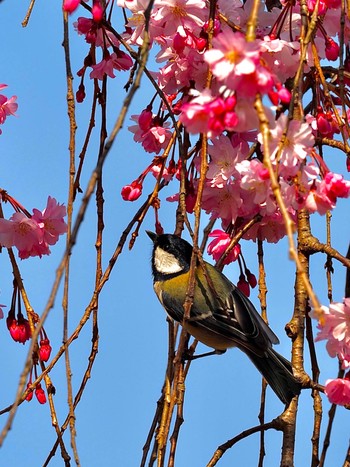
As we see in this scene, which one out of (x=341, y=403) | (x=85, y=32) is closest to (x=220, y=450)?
(x=341, y=403)

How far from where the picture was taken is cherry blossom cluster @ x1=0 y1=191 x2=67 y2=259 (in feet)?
8.95

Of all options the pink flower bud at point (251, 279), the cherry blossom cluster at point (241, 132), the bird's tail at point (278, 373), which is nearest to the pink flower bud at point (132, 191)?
the cherry blossom cluster at point (241, 132)

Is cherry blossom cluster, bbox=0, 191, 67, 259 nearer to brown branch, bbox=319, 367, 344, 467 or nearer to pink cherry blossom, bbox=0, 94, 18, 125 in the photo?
pink cherry blossom, bbox=0, 94, 18, 125

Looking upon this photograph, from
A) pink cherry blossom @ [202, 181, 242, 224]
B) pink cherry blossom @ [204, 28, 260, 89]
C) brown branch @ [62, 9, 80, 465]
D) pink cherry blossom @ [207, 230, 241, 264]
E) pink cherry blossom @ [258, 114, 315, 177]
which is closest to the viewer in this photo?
pink cherry blossom @ [204, 28, 260, 89]

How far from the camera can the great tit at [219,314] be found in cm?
294

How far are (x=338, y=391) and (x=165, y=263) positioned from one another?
1.41 meters

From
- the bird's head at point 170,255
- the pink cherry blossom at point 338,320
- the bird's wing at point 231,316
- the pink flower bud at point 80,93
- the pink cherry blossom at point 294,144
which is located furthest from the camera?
the bird's head at point 170,255

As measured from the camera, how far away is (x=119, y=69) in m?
2.87

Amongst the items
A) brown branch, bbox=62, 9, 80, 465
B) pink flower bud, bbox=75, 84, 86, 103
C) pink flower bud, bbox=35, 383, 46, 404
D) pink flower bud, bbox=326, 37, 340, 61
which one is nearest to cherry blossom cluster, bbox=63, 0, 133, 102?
pink flower bud, bbox=75, 84, 86, 103

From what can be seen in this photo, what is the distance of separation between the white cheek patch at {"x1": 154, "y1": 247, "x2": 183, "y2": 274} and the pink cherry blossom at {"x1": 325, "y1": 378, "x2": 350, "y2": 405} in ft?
4.40

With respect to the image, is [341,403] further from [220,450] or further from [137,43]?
[137,43]

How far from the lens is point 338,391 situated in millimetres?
2365

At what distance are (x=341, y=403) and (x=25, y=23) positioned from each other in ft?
4.75

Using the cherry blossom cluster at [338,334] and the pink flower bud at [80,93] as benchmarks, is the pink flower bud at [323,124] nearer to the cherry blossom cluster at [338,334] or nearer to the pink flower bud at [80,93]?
the cherry blossom cluster at [338,334]
